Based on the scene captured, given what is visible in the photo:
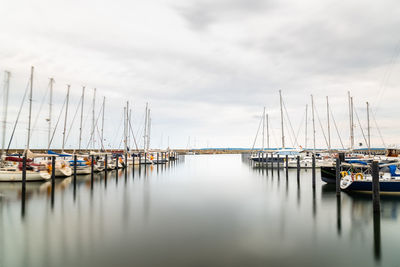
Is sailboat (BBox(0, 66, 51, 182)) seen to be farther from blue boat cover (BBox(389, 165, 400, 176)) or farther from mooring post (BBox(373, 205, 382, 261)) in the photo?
blue boat cover (BBox(389, 165, 400, 176))

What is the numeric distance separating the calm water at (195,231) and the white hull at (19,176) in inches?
255

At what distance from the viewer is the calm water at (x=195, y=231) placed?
9938 mm

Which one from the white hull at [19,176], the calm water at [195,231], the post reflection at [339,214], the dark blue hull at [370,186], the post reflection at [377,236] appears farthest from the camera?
the white hull at [19,176]

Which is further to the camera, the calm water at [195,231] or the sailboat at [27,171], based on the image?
the sailboat at [27,171]

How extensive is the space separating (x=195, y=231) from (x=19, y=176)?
25568 millimetres

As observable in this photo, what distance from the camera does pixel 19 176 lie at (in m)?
29.0

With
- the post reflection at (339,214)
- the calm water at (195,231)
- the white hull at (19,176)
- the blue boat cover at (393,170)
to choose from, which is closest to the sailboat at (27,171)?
the white hull at (19,176)

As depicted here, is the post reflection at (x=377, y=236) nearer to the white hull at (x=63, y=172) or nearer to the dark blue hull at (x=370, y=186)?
the dark blue hull at (x=370, y=186)

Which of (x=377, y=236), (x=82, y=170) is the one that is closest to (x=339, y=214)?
(x=377, y=236)

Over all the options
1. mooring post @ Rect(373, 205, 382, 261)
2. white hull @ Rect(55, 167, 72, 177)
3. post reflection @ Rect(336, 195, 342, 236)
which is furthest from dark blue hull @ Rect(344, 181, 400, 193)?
white hull @ Rect(55, 167, 72, 177)

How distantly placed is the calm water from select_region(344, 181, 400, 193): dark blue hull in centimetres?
101

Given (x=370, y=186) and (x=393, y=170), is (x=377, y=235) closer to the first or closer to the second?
(x=370, y=186)

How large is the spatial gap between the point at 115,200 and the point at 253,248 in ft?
46.6

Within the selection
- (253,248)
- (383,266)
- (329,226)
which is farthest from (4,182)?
(383,266)
